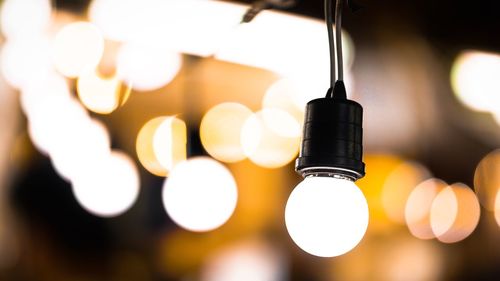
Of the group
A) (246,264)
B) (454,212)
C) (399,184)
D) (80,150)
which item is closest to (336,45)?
(80,150)

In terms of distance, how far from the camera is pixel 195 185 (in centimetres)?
300

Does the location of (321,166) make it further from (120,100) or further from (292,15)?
(120,100)

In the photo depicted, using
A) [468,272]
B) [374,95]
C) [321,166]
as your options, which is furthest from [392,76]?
[468,272]

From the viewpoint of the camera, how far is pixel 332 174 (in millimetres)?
708

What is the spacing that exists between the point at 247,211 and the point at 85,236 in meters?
1.47

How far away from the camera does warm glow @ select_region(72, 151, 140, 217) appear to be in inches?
136

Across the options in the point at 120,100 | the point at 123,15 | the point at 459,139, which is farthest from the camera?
the point at 459,139

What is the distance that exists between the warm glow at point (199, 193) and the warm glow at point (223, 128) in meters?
0.84

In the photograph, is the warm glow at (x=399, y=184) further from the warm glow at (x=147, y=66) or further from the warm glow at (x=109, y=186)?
the warm glow at (x=147, y=66)

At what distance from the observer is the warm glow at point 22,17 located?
7.42 feet

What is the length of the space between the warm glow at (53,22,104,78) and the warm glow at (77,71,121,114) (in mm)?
68

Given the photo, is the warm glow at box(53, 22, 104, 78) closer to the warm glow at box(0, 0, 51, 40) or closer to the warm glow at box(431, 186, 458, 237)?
the warm glow at box(0, 0, 51, 40)

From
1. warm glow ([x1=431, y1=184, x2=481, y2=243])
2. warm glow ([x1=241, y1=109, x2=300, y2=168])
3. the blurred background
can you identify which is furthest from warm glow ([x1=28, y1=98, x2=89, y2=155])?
warm glow ([x1=431, y1=184, x2=481, y2=243])

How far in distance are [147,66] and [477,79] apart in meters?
1.63
